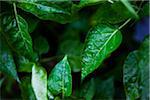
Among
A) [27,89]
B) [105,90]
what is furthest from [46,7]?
[105,90]

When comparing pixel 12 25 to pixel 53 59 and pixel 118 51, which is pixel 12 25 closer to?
pixel 53 59

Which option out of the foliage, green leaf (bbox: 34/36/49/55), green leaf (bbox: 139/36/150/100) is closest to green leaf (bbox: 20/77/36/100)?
the foliage

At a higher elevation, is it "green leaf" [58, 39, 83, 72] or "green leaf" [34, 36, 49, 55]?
"green leaf" [34, 36, 49, 55]

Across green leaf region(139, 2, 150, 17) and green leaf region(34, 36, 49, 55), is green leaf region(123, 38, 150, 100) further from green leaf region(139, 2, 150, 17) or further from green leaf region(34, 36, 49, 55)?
green leaf region(34, 36, 49, 55)

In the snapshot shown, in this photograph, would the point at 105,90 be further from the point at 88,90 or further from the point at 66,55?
the point at 66,55

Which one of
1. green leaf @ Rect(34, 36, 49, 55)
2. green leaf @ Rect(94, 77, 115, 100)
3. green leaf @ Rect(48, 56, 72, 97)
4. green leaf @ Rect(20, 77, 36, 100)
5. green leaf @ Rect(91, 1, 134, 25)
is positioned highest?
green leaf @ Rect(91, 1, 134, 25)

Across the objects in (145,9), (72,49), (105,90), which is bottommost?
Answer: (105,90)

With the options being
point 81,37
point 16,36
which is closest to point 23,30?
point 16,36
